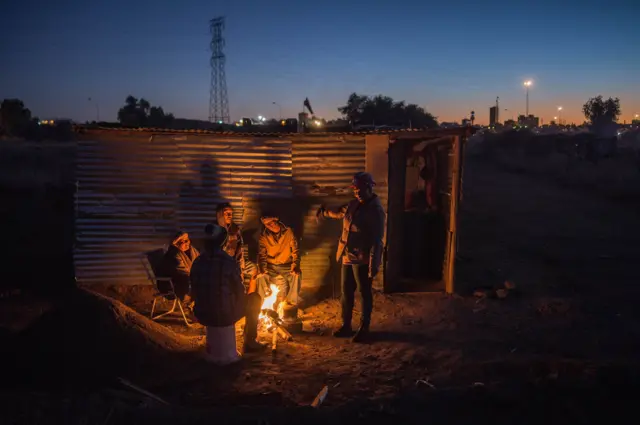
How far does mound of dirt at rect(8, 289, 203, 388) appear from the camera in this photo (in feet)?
16.1

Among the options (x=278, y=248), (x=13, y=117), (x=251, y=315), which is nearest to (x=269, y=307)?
(x=278, y=248)

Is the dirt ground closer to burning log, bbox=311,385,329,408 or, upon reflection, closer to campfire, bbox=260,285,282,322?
burning log, bbox=311,385,329,408

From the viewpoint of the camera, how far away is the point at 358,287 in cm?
630

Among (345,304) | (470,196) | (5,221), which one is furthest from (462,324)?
(470,196)

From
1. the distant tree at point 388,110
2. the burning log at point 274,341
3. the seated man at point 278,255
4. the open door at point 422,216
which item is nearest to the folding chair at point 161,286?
the seated man at point 278,255

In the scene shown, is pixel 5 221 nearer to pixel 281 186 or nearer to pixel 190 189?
pixel 190 189

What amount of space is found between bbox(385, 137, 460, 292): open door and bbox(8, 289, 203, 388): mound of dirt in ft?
14.4

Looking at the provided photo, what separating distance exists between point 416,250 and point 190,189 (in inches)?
182

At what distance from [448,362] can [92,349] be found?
4.05m

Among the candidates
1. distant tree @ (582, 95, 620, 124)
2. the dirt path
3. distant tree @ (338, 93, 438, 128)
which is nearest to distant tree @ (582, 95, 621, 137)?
distant tree @ (582, 95, 620, 124)

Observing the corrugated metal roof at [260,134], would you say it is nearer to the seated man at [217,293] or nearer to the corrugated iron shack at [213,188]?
the corrugated iron shack at [213,188]

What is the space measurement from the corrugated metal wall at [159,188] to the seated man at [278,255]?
4.28 feet

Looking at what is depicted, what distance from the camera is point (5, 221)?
1377 centimetres

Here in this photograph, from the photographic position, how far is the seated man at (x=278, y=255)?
6887 millimetres
